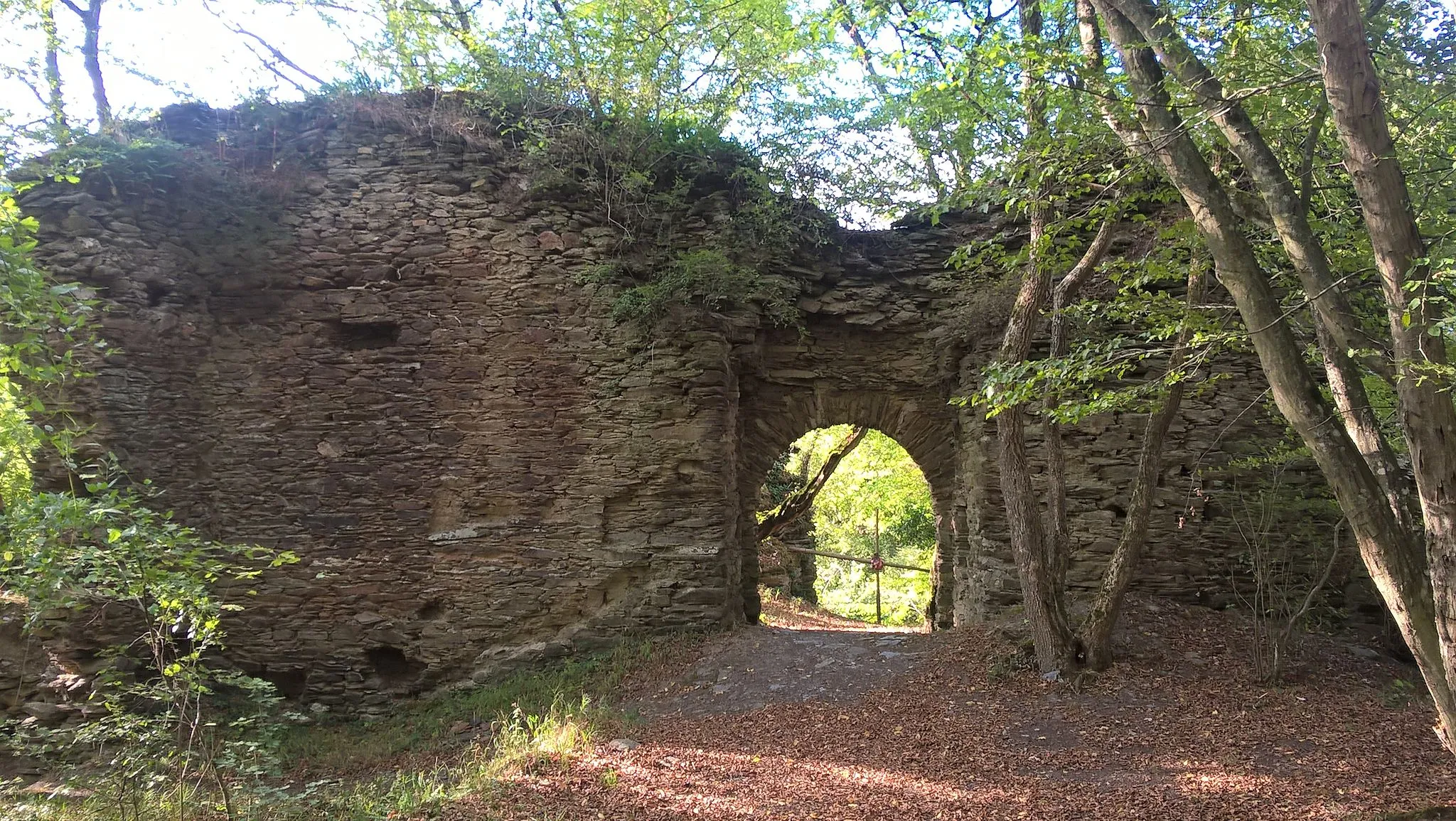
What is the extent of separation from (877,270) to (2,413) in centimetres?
800

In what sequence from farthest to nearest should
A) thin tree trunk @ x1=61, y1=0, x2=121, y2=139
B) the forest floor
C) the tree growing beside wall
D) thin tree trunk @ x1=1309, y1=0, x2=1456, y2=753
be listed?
thin tree trunk @ x1=61, y1=0, x2=121, y2=139 → the forest floor → the tree growing beside wall → thin tree trunk @ x1=1309, y1=0, x2=1456, y2=753

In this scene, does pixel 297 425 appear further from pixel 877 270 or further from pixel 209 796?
pixel 877 270

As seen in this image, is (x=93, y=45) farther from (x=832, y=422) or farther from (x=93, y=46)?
(x=832, y=422)

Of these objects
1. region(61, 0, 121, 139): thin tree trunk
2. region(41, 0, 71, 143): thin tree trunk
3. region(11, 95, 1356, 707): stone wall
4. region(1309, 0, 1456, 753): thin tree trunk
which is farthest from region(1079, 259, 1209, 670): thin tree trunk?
region(61, 0, 121, 139): thin tree trunk

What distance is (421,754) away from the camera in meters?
6.55

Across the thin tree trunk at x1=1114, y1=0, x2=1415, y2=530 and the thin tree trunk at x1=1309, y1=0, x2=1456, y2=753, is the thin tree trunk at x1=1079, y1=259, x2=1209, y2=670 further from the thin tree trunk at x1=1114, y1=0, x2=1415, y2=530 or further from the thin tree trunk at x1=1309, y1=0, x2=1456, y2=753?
the thin tree trunk at x1=1309, y1=0, x2=1456, y2=753

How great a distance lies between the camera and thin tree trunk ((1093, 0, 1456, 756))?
3.62 metres

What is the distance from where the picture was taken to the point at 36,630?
7066 mm

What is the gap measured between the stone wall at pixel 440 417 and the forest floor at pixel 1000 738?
105 cm

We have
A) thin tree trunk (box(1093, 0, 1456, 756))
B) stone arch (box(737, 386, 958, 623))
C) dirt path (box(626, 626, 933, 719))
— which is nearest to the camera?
thin tree trunk (box(1093, 0, 1456, 756))

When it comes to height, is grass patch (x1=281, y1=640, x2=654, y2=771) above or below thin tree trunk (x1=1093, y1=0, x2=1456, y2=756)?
below

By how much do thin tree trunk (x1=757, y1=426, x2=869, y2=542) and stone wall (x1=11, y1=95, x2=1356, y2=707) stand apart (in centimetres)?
444

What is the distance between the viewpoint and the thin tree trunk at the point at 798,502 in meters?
13.0

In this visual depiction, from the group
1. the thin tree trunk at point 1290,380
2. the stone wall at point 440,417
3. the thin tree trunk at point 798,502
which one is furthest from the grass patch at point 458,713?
the thin tree trunk at point 798,502
